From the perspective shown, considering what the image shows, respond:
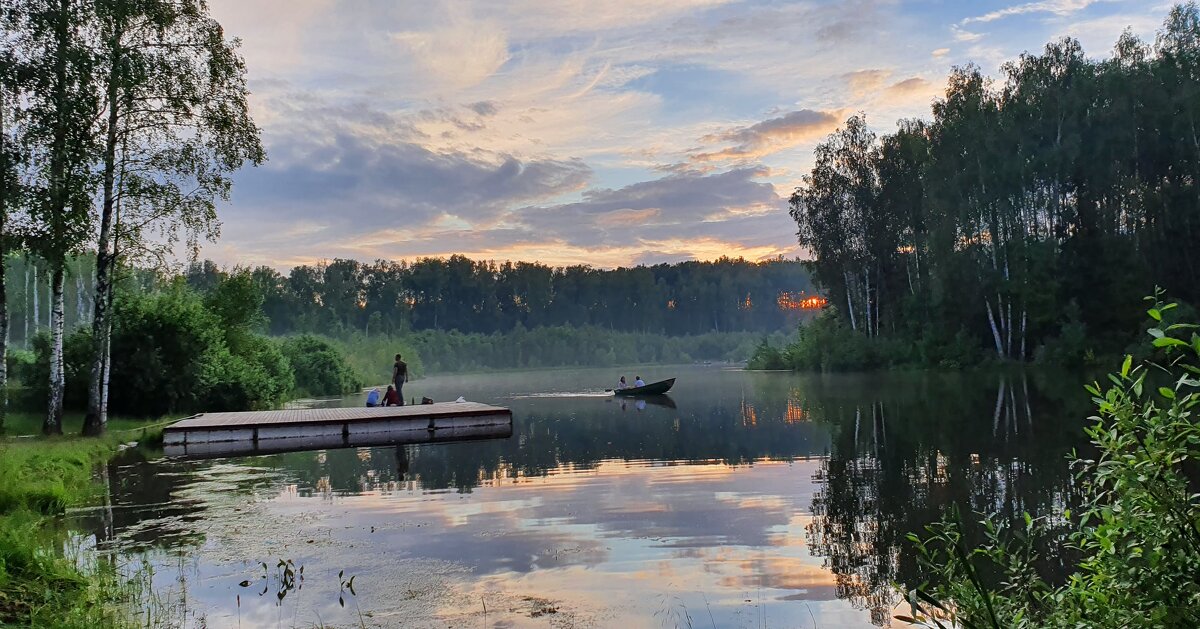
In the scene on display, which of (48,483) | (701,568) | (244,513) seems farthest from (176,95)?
(701,568)

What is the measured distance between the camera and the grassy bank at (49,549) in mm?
6750

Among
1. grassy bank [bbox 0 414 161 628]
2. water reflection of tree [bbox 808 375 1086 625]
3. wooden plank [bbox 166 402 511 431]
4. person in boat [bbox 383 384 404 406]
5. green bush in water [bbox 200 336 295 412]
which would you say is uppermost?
green bush in water [bbox 200 336 295 412]

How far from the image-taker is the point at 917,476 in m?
14.2

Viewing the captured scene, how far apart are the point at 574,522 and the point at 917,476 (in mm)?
6150

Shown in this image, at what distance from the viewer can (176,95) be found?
22.0 m

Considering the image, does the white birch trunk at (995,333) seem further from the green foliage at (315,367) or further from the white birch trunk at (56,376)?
the white birch trunk at (56,376)

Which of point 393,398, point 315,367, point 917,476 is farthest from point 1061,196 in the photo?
point 315,367

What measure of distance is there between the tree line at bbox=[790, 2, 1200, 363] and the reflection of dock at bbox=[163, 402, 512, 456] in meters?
33.6

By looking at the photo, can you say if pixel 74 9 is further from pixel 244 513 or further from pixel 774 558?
pixel 774 558

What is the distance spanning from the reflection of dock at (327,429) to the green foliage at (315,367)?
28.8 meters

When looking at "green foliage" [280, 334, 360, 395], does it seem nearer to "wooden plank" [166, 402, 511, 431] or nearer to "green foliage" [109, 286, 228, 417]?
"green foliage" [109, 286, 228, 417]

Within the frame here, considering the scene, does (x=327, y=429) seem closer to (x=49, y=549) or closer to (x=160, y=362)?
(x=160, y=362)

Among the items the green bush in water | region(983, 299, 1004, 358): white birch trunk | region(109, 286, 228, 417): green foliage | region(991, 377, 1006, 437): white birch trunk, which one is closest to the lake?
region(991, 377, 1006, 437): white birch trunk

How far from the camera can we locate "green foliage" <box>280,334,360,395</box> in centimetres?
5356
